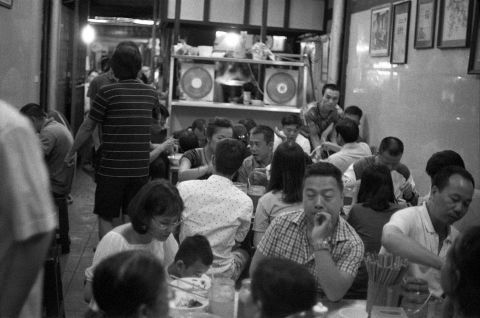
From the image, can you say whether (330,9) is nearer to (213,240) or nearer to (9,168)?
(213,240)

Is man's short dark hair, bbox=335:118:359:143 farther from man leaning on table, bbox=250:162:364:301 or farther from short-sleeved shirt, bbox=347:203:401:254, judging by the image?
man leaning on table, bbox=250:162:364:301

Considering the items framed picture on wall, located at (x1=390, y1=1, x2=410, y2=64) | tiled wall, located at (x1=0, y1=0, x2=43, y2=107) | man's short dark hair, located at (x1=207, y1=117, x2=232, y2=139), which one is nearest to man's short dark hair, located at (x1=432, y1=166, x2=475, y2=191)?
man's short dark hair, located at (x1=207, y1=117, x2=232, y2=139)

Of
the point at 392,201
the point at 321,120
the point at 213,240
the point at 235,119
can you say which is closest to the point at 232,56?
the point at 235,119

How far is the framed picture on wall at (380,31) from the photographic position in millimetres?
8109

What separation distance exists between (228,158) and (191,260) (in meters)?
1.10

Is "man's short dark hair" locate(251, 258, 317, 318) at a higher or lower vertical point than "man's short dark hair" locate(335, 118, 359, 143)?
lower

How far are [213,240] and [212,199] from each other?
231 millimetres

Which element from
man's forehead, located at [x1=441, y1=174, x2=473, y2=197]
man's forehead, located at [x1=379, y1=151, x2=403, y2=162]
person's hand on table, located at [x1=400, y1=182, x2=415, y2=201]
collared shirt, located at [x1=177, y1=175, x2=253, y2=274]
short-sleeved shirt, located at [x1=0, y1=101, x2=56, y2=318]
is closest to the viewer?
short-sleeved shirt, located at [x1=0, y1=101, x2=56, y2=318]

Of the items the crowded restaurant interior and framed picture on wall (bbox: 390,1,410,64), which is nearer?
the crowded restaurant interior

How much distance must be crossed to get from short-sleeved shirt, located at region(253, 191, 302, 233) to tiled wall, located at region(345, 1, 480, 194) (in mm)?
1880

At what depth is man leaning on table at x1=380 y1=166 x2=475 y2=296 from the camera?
127 inches

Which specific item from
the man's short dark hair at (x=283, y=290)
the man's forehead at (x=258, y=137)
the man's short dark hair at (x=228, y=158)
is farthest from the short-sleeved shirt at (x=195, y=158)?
the man's short dark hair at (x=283, y=290)

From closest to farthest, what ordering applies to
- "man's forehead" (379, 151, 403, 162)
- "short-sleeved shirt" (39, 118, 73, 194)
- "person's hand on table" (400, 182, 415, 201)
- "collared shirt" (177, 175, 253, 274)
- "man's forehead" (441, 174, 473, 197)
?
1. "man's forehead" (441, 174, 473, 197)
2. "collared shirt" (177, 175, 253, 274)
3. "person's hand on table" (400, 182, 415, 201)
4. "man's forehead" (379, 151, 403, 162)
5. "short-sleeved shirt" (39, 118, 73, 194)

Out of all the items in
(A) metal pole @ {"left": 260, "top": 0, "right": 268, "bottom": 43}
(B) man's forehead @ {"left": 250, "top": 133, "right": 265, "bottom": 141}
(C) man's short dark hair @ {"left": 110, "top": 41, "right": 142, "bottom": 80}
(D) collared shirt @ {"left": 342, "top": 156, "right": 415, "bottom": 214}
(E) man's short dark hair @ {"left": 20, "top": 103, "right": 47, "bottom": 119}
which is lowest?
(D) collared shirt @ {"left": 342, "top": 156, "right": 415, "bottom": 214}
